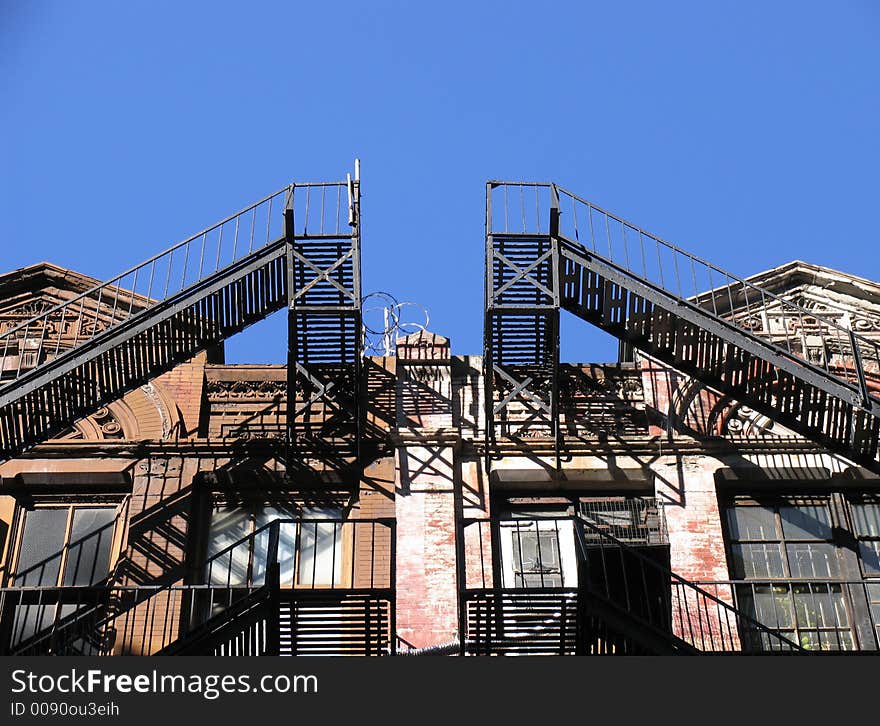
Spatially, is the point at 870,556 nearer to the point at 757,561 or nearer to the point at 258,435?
the point at 757,561

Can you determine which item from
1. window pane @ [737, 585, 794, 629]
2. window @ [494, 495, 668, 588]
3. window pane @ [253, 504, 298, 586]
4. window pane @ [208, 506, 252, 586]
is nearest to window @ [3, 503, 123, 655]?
window pane @ [208, 506, 252, 586]

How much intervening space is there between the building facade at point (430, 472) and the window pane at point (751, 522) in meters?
0.03

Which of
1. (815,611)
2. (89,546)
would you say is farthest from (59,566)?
(815,611)

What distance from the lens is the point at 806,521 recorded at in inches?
686

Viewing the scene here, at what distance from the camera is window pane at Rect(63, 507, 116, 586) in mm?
16734

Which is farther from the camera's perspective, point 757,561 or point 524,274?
point 524,274

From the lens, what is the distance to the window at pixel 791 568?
53.4 ft

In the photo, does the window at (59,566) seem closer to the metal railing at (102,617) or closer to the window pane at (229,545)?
the metal railing at (102,617)

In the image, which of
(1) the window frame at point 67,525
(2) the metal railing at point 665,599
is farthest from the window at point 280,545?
(2) the metal railing at point 665,599

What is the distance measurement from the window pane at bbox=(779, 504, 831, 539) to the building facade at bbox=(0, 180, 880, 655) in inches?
1.0

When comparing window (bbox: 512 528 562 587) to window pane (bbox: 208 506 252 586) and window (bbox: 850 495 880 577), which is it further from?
window (bbox: 850 495 880 577)

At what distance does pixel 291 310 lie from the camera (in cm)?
1712

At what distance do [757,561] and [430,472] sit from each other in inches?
159
